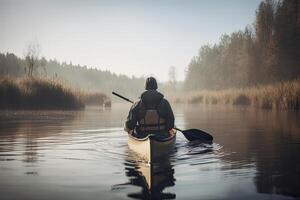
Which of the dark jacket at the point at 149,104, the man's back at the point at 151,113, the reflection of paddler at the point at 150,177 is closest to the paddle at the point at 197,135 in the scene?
the man's back at the point at 151,113

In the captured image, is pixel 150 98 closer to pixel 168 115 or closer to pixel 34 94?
pixel 168 115

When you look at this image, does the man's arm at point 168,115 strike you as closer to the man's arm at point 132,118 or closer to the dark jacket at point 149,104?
the dark jacket at point 149,104

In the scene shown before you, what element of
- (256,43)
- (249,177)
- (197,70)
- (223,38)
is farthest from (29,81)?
(197,70)

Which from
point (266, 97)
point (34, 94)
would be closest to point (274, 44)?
point (266, 97)

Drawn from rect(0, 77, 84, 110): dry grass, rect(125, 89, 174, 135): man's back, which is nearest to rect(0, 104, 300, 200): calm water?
rect(125, 89, 174, 135): man's back

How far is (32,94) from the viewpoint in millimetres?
27234

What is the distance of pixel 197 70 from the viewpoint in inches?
4097

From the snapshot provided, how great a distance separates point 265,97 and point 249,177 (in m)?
26.0

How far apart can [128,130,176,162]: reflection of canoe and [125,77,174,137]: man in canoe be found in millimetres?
367

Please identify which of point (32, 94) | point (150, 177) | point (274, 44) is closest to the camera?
point (150, 177)

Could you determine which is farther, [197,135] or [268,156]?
[197,135]

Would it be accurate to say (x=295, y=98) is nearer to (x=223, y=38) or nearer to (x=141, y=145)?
(x=141, y=145)

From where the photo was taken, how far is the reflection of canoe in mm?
8922

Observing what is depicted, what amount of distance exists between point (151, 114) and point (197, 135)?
3.18 m
